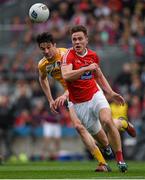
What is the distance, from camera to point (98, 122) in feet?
46.6

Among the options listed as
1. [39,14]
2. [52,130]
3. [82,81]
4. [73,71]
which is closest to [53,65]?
[39,14]

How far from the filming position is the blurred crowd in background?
998 inches

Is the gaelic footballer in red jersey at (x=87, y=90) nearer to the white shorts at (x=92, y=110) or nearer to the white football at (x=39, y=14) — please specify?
the white shorts at (x=92, y=110)

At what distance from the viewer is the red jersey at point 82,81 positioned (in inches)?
535

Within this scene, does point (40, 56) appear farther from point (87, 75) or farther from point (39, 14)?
point (87, 75)

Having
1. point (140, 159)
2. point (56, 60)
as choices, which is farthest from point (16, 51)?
point (56, 60)

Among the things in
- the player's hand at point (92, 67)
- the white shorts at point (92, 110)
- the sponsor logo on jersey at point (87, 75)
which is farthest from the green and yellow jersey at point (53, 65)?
the player's hand at point (92, 67)

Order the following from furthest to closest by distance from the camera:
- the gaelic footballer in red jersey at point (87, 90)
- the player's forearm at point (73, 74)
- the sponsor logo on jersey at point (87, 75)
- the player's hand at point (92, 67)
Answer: the sponsor logo on jersey at point (87, 75) → the gaelic footballer in red jersey at point (87, 90) → the player's forearm at point (73, 74) → the player's hand at point (92, 67)

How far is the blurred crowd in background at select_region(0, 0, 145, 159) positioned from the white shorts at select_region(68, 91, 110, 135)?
9.78 m

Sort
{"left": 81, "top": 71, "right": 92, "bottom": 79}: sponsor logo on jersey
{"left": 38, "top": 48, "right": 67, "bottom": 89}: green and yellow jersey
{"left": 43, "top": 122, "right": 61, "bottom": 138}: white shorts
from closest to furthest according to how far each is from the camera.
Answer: {"left": 81, "top": 71, "right": 92, "bottom": 79}: sponsor logo on jersey < {"left": 38, "top": 48, "right": 67, "bottom": 89}: green and yellow jersey < {"left": 43, "top": 122, "right": 61, "bottom": 138}: white shorts

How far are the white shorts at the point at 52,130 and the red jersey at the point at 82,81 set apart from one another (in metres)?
11.3

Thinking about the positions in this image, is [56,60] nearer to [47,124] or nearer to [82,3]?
[47,124]

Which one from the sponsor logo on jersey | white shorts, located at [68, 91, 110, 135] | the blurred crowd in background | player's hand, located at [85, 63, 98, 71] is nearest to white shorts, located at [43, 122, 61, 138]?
the blurred crowd in background

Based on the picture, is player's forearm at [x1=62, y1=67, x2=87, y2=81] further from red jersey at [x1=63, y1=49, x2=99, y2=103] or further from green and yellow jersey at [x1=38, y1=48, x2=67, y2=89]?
green and yellow jersey at [x1=38, y1=48, x2=67, y2=89]
